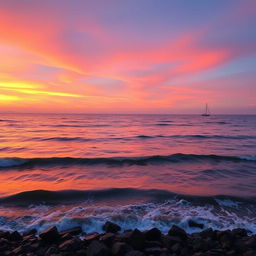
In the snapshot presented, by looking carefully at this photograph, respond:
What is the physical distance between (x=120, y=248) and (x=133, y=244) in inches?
15.7

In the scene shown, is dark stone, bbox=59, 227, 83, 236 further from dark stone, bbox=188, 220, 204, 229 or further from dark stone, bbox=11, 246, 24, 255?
dark stone, bbox=188, 220, 204, 229

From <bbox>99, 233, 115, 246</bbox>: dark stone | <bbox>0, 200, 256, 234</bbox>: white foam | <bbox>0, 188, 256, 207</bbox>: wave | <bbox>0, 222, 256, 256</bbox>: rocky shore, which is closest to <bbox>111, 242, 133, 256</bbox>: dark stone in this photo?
<bbox>0, 222, 256, 256</bbox>: rocky shore

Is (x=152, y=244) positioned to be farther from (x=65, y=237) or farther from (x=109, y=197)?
(x=109, y=197)

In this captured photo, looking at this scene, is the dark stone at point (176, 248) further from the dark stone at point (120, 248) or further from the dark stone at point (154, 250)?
the dark stone at point (120, 248)

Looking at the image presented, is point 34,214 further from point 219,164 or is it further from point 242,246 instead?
point 219,164

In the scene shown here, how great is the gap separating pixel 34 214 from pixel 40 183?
3.41 m

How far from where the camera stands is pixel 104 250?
163 inches

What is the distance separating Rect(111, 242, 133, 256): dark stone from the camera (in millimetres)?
4141

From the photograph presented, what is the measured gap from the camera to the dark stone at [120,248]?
4.14 meters

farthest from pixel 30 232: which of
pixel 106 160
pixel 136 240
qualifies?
pixel 106 160

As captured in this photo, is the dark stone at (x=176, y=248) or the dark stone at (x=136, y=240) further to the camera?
the dark stone at (x=136, y=240)

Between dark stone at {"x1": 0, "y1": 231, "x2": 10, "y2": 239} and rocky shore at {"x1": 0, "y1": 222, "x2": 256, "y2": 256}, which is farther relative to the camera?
dark stone at {"x1": 0, "y1": 231, "x2": 10, "y2": 239}

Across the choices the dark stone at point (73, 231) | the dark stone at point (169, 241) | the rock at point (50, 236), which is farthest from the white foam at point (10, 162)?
the dark stone at point (169, 241)

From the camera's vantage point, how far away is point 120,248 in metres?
4.18
